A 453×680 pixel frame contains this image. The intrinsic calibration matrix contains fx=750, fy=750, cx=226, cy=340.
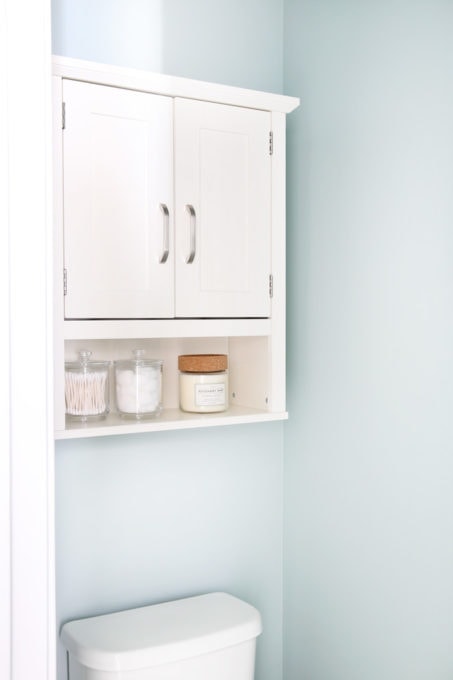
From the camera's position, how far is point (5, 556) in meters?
1.07

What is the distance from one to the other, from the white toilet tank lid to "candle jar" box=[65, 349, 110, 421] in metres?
0.45

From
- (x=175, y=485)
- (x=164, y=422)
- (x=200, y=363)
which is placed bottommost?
(x=175, y=485)

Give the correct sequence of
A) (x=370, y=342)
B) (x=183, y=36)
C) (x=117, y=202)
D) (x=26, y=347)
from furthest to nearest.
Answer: (x=183, y=36), (x=370, y=342), (x=117, y=202), (x=26, y=347)

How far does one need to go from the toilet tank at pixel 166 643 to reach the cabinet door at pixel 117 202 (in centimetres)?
66

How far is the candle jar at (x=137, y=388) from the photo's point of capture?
1566 millimetres

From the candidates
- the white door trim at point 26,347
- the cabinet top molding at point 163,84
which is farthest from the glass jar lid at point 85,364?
the cabinet top molding at point 163,84

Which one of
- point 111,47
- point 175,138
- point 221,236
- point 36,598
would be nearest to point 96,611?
point 36,598

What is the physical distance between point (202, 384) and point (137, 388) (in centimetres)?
16

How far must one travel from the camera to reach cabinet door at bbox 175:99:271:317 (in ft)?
5.12

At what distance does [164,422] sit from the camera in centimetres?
155

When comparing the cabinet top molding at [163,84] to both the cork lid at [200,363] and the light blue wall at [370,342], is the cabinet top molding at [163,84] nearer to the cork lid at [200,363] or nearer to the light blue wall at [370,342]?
the light blue wall at [370,342]

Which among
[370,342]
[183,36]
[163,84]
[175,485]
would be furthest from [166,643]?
[183,36]

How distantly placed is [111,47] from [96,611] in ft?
4.06

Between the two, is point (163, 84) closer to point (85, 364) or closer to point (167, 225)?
point (167, 225)
